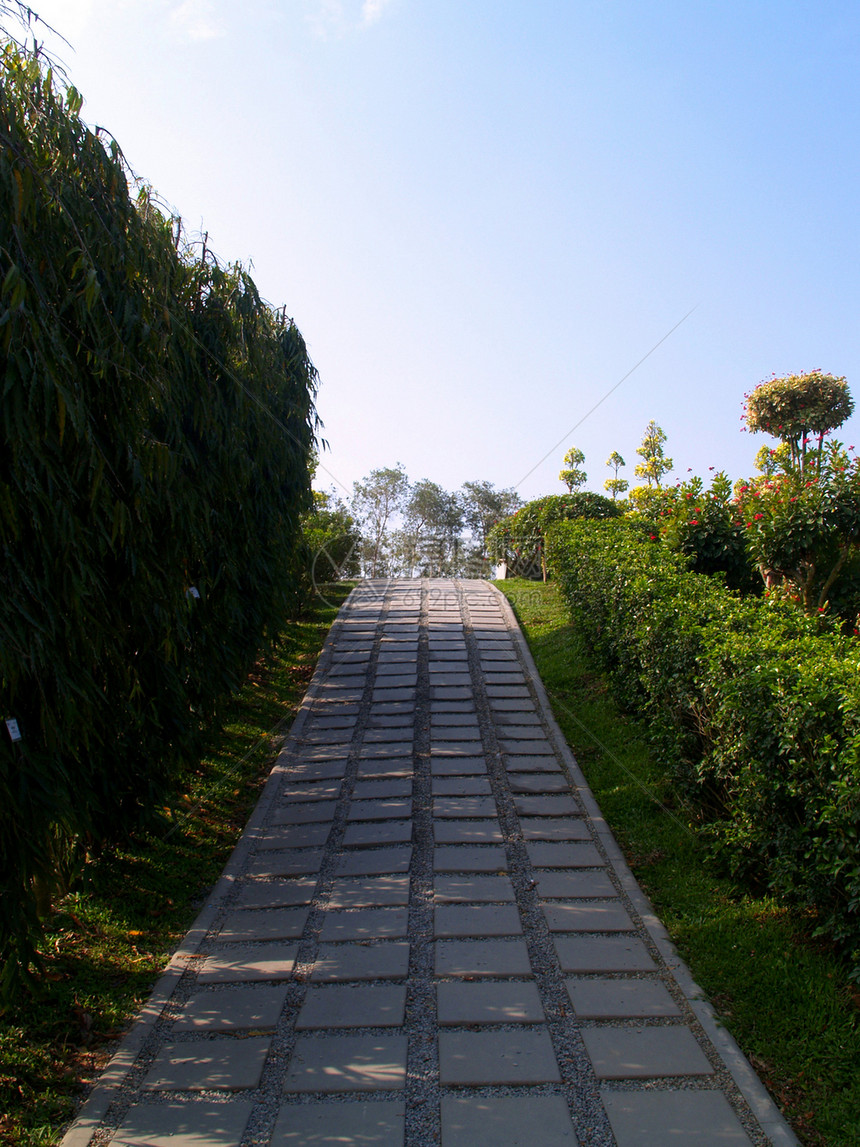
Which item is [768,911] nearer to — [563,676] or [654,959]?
[654,959]

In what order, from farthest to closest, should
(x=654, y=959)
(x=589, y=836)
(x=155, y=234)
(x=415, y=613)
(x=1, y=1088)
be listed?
(x=415, y=613)
(x=589, y=836)
(x=155, y=234)
(x=654, y=959)
(x=1, y=1088)

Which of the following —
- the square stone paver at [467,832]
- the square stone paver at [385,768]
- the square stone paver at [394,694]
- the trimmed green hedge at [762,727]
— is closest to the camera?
the trimmed green hedge at [762,727]

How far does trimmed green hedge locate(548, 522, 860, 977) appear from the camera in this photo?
318cm

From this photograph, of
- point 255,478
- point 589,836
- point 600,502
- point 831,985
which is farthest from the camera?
point 600,502

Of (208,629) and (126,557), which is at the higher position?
(126,557)

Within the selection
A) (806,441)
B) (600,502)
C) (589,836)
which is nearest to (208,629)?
(589,836)

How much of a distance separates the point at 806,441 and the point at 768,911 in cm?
1687

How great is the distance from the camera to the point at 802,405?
1784 cm

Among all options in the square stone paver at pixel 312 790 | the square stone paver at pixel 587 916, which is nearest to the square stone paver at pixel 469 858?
the square stone paver at pixel 587 916

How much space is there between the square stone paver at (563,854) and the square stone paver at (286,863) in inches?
53.9

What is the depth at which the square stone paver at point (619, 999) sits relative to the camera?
10.8 feet

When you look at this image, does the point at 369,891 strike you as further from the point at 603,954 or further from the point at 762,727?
the point at 762,727

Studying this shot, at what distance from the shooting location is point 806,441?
1819 centimetres

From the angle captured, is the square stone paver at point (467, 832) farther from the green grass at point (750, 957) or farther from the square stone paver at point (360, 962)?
the square stone paver at point (360, 962)
